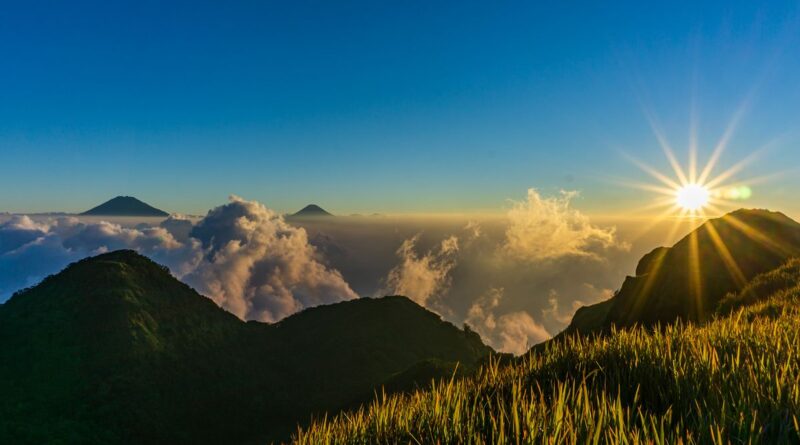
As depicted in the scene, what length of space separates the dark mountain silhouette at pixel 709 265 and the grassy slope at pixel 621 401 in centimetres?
2848

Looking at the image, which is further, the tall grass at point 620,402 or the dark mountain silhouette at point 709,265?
the dark mountain silhouette at point 709,265

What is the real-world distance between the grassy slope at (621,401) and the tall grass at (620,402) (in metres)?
0.01

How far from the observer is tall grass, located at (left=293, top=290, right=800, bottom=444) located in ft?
9.23

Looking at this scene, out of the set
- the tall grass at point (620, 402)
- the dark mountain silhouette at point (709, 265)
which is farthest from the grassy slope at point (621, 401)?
the dark mountain silhouette at point (709, 265)

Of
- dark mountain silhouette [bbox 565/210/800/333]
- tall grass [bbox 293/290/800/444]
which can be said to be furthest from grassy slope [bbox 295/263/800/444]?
dark mountain silhouette [bbox 565/210/800/333]

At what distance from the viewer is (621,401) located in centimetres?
392

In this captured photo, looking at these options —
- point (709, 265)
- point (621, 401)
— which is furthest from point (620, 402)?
point (709, 265)

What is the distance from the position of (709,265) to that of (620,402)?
140ft

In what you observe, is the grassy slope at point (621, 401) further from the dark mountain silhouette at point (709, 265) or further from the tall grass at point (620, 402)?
the dark mountain silhouette at point (709, 265)

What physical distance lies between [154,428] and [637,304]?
17351 centimetres

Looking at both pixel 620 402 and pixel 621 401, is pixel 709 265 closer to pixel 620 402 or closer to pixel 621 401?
pixel 621 401

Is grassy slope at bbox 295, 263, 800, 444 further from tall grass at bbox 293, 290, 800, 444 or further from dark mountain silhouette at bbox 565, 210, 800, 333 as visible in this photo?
dark mountain silhouette at bbox 565, 210, 800, 333

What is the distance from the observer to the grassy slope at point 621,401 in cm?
282

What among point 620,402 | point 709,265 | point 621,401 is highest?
point 620,402
